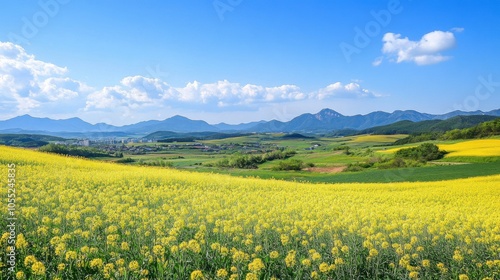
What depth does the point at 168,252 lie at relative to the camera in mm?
6539

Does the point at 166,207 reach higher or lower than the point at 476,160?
higher

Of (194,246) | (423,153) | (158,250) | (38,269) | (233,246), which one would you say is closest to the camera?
(38,269)

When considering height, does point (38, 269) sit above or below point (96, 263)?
above

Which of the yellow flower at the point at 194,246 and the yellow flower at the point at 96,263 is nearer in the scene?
the yellow flower at the point at 96,263

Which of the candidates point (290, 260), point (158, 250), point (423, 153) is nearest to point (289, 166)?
point (423, 153)

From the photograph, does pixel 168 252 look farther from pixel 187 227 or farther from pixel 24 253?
pixel 24 253

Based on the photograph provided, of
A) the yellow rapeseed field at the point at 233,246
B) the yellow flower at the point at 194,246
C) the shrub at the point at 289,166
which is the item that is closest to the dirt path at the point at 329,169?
the shrub at the point at 289,166

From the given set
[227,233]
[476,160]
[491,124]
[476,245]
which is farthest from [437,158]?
[227,233]

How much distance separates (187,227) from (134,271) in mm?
2679

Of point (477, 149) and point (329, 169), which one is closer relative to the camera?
point (477, 149)

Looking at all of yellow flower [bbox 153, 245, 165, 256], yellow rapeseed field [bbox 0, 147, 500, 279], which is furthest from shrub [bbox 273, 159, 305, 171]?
yellow flower [bbox 153, 245, 165, 256]

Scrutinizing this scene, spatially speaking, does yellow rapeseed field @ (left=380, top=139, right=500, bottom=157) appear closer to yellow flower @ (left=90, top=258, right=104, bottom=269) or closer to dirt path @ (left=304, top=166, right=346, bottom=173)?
dirt path @ (left=304, top=166, right=346, bottom=173)

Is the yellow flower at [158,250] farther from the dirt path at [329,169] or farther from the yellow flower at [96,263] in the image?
the dirt path at [329,169]

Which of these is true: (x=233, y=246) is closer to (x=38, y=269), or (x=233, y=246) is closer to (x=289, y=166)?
(x=38, y=269)
